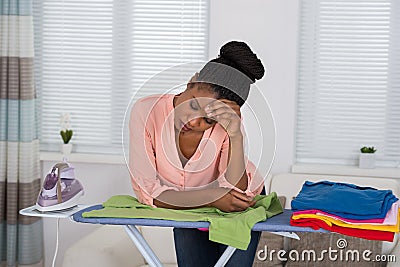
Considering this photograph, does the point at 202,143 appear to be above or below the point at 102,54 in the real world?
below

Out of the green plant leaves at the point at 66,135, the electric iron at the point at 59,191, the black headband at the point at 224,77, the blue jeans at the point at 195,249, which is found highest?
the black headband at the point at 224,77

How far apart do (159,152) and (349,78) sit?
1970 millimetres

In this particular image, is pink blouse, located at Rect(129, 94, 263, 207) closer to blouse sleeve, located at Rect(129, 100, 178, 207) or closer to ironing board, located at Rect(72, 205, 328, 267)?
blouse sleeve, located at Rect(129, 100, 178, 207)

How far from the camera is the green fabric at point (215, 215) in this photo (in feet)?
6.72

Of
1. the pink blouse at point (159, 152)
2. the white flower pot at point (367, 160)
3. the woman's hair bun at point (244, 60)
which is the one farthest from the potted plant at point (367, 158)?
the woman's hair bun at point (244, 60)

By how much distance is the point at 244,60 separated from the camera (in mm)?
2092

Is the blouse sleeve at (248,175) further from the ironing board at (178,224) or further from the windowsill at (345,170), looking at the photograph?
the windowsill at (345,170)

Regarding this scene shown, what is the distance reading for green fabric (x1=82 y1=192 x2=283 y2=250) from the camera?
2049 mm

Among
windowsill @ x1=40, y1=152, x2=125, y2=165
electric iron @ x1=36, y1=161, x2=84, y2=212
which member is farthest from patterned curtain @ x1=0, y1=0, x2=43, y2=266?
electric iron @ x1=36, y1=161, x2=84, y2=212

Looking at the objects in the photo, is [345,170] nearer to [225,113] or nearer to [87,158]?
[87,158]

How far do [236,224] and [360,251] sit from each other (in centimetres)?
140

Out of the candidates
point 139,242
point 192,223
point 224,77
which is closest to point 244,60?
point 224,77

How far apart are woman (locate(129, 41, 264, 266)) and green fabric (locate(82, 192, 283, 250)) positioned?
3 cm

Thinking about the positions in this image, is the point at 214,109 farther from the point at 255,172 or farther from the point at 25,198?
the point at 25,198
